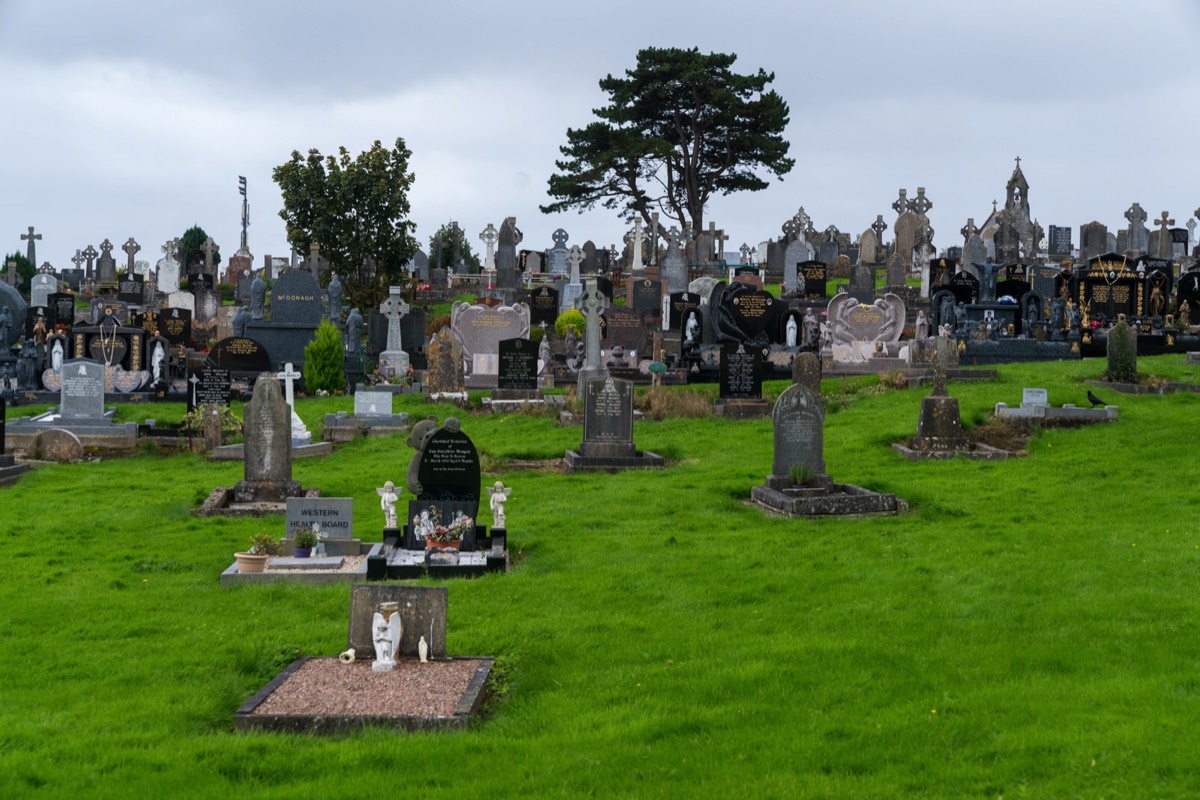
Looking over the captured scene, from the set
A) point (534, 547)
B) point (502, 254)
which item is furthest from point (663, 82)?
point (534, 547)

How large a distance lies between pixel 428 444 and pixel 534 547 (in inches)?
64.3

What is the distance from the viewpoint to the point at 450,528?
12.4 metres

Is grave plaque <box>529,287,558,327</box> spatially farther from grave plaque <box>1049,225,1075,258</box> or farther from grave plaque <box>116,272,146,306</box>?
grave plaque <box>1049,225,1075,258</box>

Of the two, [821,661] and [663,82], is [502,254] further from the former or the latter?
[821,661]

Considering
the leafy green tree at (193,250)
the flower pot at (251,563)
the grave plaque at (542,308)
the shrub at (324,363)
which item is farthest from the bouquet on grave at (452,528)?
the leafy green tree at (193,250)

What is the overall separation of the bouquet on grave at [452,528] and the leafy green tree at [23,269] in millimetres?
47338

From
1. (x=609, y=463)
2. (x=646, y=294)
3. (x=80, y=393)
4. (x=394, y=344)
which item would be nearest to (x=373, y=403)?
(x=80, y=393)

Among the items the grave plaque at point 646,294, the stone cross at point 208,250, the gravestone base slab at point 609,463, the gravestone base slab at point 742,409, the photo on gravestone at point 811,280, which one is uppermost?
the stone cross at point 208,250

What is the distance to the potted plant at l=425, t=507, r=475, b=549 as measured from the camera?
12.3 m

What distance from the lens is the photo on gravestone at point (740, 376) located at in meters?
24.3

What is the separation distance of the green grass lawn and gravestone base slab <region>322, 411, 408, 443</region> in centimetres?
503

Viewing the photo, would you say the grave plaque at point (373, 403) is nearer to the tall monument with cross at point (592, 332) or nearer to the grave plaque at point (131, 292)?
the tall monument with cross at point (592, 332)

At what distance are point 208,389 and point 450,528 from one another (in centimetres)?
1277

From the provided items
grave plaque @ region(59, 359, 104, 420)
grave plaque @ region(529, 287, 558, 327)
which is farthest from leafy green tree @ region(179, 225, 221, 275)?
grave plaque @ region(59, 359, 104, 420)
